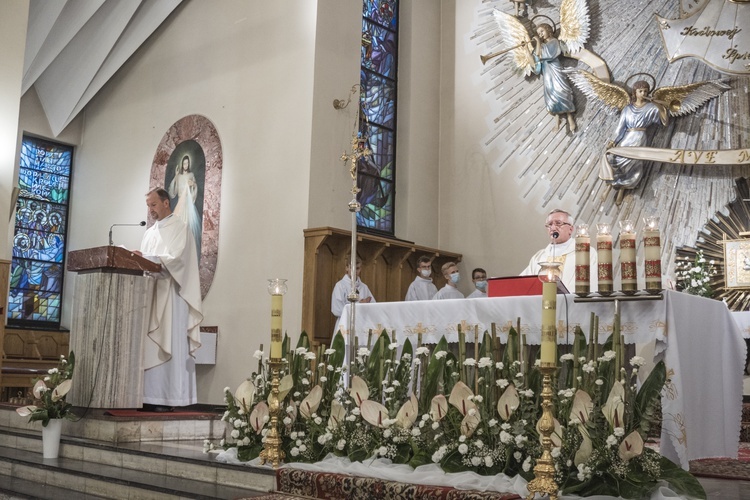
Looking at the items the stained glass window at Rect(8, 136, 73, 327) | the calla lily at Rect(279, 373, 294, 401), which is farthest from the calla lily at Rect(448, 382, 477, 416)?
the stained glass window at Rect(8, 136, 73, 327)

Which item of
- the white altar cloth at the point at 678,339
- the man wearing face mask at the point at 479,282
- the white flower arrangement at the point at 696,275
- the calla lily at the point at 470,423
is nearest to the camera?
the calla lily at the point at 470,423

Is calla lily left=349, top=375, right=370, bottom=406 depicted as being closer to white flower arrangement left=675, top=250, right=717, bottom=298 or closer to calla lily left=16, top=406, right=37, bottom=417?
calla lily left=16, top=406, right=37, bottom=417

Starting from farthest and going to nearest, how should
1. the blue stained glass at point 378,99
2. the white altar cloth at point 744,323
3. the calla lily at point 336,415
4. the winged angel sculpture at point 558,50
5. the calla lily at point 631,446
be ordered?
the blue stained glass at point 378,99 < the winged angel sculpture at point 558,50 < the white altar cloth at point 744,323 < the calla lily at point 336,415 < the calla lily at point 631,446

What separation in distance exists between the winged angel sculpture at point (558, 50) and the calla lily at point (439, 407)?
23.0 feet

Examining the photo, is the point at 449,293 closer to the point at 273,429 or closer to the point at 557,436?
the point at 273,429

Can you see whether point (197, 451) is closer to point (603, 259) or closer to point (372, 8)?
point (603, 259)

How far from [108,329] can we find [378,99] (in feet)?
19.8

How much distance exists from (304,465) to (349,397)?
53 cm

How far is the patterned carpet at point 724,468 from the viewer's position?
480 centimetres

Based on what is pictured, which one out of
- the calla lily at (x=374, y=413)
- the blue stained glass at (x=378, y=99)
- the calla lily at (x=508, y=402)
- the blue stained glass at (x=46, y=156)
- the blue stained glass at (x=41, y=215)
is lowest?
the calla lily at (x=374, y=413)

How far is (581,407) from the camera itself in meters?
3.89

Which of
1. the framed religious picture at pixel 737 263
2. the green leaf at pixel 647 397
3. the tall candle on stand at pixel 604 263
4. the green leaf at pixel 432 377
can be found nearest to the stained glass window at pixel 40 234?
the green leaf at pixel 432 377

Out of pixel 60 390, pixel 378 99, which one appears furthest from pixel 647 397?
pixel 378 99

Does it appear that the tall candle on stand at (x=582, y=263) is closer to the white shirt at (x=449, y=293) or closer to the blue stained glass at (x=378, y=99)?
the white shirt at (x=449, y=293)
